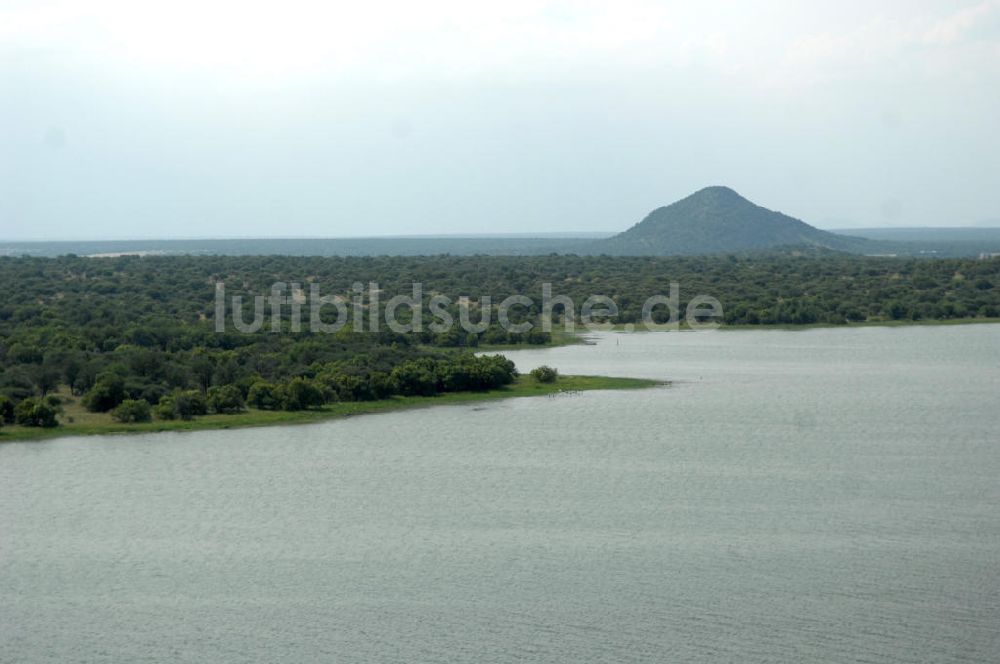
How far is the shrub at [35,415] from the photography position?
105ft

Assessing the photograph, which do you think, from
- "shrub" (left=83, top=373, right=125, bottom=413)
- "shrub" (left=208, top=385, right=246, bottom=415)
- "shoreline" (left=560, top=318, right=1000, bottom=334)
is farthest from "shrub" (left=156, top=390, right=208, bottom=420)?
"shoreline" (left=560, top=318, right=1000, bottom=334)

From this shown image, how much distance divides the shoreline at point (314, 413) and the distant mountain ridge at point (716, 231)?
116 metres

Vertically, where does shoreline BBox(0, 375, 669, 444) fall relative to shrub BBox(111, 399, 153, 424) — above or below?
below

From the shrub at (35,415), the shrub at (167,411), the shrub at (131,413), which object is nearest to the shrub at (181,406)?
the shrub at (167,411)

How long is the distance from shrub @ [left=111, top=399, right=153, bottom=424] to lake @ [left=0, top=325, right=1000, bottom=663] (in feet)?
6.30

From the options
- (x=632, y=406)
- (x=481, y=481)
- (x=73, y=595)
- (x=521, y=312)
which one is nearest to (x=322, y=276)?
(x=521, y=312)

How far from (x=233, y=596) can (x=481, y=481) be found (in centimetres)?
789

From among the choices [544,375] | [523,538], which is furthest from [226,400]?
[523,538]

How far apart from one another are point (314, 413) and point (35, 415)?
717 cm

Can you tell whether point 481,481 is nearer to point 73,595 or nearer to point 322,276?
point 73,595

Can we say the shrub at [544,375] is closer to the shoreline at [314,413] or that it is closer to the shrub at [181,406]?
the shoreline at [314,413]

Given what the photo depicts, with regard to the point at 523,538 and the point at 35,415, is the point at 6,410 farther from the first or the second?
the point at 523,538

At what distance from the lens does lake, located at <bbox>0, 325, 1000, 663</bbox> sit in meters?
17.5

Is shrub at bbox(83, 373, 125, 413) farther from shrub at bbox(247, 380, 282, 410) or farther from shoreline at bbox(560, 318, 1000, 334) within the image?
shoreline at bbox(560, 318, 1000, 334)
